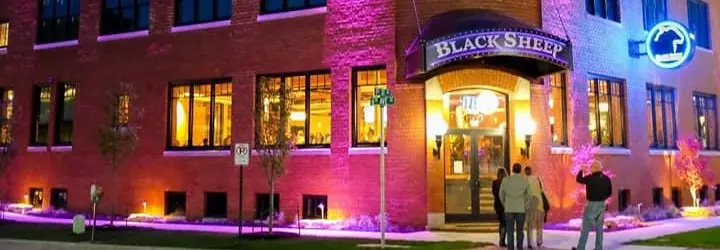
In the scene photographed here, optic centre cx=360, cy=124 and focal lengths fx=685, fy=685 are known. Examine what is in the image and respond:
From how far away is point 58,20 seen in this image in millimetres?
27016

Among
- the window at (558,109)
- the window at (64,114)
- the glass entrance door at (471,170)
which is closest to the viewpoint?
the glass entrance door at (471,170)

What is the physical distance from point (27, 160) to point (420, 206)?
1661 centimetres

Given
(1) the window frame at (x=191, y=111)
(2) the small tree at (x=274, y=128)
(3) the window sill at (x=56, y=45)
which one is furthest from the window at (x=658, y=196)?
(3) the window sill at (x=56, y=45)

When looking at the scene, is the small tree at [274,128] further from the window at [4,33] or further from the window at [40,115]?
the window at [4,33]

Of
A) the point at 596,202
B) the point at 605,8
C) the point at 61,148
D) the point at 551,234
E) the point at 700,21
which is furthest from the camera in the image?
the point at 700,21

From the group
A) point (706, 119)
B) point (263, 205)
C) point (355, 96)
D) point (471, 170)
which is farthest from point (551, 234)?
point (706, 119)

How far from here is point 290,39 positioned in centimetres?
2109

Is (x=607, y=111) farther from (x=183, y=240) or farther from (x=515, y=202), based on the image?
(x=183, y=240)

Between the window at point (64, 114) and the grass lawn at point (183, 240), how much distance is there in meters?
6.59

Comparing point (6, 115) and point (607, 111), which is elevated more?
point (6, 115)

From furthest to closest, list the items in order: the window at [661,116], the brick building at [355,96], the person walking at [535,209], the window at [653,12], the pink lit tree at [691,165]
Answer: the window at [653,12] < the window at [661,116] < the pink lit tree at [691,165] < the brick building at [355,96] < the person walking at [535,209]

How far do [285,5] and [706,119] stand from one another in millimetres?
18341

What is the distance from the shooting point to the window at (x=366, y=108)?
19.6m

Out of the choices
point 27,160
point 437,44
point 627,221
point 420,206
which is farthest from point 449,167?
point 27,160
